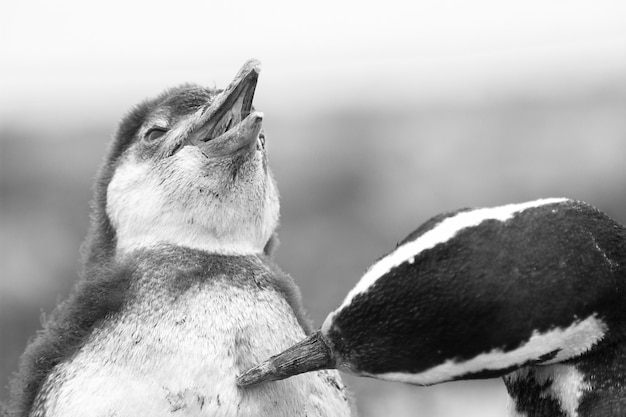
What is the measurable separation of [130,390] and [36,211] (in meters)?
4.52

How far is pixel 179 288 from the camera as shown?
191cm

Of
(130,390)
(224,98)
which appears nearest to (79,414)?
(130,390)

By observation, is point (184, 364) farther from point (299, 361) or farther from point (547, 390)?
point (547, 390)

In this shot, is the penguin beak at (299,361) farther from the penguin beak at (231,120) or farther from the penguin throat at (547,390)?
the penguin beak at (231,120)

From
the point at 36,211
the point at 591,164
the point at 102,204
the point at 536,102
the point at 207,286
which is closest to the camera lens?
the point at 207,286

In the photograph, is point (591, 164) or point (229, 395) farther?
point (591, 164)

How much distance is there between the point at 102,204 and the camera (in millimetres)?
2289

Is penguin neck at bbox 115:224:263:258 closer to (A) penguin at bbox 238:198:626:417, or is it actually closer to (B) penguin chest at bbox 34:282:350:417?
(B) penguin chest at bbox 34:282:350:417

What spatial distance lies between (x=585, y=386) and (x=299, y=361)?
45cm

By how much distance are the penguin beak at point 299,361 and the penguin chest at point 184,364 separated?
0.11m

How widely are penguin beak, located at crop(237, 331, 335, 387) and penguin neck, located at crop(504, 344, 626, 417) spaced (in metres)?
0.34

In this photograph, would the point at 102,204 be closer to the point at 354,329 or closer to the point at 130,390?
the point at 130,390

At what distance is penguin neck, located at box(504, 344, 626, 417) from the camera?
1513 mm

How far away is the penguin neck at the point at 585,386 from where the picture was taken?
4.96ft
